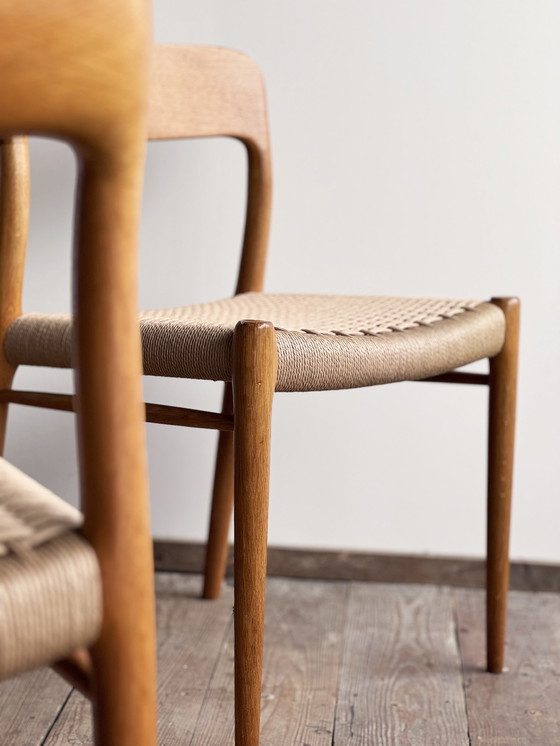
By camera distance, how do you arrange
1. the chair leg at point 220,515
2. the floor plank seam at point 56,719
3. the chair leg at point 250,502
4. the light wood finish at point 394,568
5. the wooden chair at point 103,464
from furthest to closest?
the light wood finish at point 394,568
the chair leg at point 220,515
the floor plank seam at point 56,719
the chair leg at point 250,502
the wooden chair at point 103,464

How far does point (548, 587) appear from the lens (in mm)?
1369

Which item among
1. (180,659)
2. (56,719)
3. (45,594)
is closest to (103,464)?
(45,594)

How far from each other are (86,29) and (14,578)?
22cm

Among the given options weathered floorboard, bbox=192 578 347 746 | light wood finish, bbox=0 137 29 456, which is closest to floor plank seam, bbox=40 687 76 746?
weathered floorboard, bbox=192 578 347 746

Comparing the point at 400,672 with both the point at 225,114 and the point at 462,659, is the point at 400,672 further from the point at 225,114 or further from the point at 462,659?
the point at 225,114

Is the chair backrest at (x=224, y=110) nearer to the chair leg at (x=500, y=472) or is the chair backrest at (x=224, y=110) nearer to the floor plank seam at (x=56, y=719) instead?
the chair leg at (x=500, y=472)

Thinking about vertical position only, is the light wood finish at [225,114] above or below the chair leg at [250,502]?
above

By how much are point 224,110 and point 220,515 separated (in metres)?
0.56

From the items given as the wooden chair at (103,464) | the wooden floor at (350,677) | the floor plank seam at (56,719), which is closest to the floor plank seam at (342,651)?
the wooden floor at (350,677)

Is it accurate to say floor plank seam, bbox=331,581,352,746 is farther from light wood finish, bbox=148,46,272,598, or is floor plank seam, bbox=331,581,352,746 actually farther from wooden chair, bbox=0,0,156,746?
wooden chair, bbox=0,0,156,746

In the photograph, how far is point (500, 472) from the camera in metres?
1.06

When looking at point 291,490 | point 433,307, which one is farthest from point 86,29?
point 291,490

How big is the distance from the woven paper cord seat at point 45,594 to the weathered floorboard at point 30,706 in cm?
63

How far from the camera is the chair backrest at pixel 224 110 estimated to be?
1142 mm
